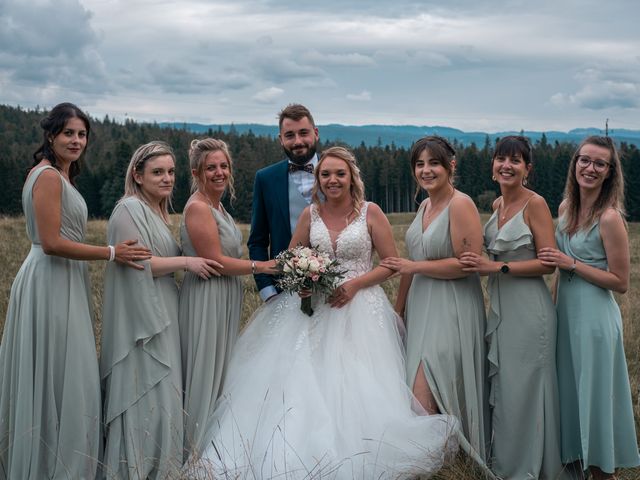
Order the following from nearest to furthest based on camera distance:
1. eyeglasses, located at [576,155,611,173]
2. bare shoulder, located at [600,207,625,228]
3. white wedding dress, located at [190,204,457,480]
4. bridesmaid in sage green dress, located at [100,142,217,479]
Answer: white wedding dress, located at [190,204,457,480] < bare shoulder, located at [600,207,625,228] < eyeglasses, located at [576,155,611,173] < bridesmaid in sage green dress, located at [100,142,217,479]

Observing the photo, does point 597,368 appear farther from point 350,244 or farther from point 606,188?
point 350,244

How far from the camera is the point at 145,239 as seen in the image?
6250 millimetres

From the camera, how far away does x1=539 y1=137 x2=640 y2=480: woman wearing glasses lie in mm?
5938

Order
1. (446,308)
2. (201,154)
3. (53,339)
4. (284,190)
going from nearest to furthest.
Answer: (53,339), (446,308), (201,154), (284,190)

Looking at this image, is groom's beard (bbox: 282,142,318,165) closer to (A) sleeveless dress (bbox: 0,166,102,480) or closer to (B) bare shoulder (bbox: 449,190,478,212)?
(B) bare shoulder (bbox: 449,190,478,212)

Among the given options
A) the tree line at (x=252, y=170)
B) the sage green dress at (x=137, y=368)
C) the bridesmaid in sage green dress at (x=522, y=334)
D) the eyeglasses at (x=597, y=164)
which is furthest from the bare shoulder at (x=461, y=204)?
the tree line at (x=252, y=170)

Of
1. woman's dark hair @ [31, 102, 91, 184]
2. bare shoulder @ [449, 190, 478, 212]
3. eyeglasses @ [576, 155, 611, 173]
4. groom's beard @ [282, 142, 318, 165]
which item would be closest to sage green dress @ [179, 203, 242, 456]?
groom's beard @ [282, 142, 318, 165]

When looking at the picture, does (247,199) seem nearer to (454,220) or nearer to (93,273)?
(93,273)

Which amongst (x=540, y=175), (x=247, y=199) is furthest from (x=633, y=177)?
(x=247, y=199)

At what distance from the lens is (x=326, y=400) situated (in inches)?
235

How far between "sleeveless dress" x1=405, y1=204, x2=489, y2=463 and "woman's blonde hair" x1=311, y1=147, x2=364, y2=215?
0.68 m

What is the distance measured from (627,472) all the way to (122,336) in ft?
15.0

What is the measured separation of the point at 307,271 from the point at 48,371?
7.38 ft

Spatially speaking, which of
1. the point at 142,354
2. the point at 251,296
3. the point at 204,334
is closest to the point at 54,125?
the point at 142,354
